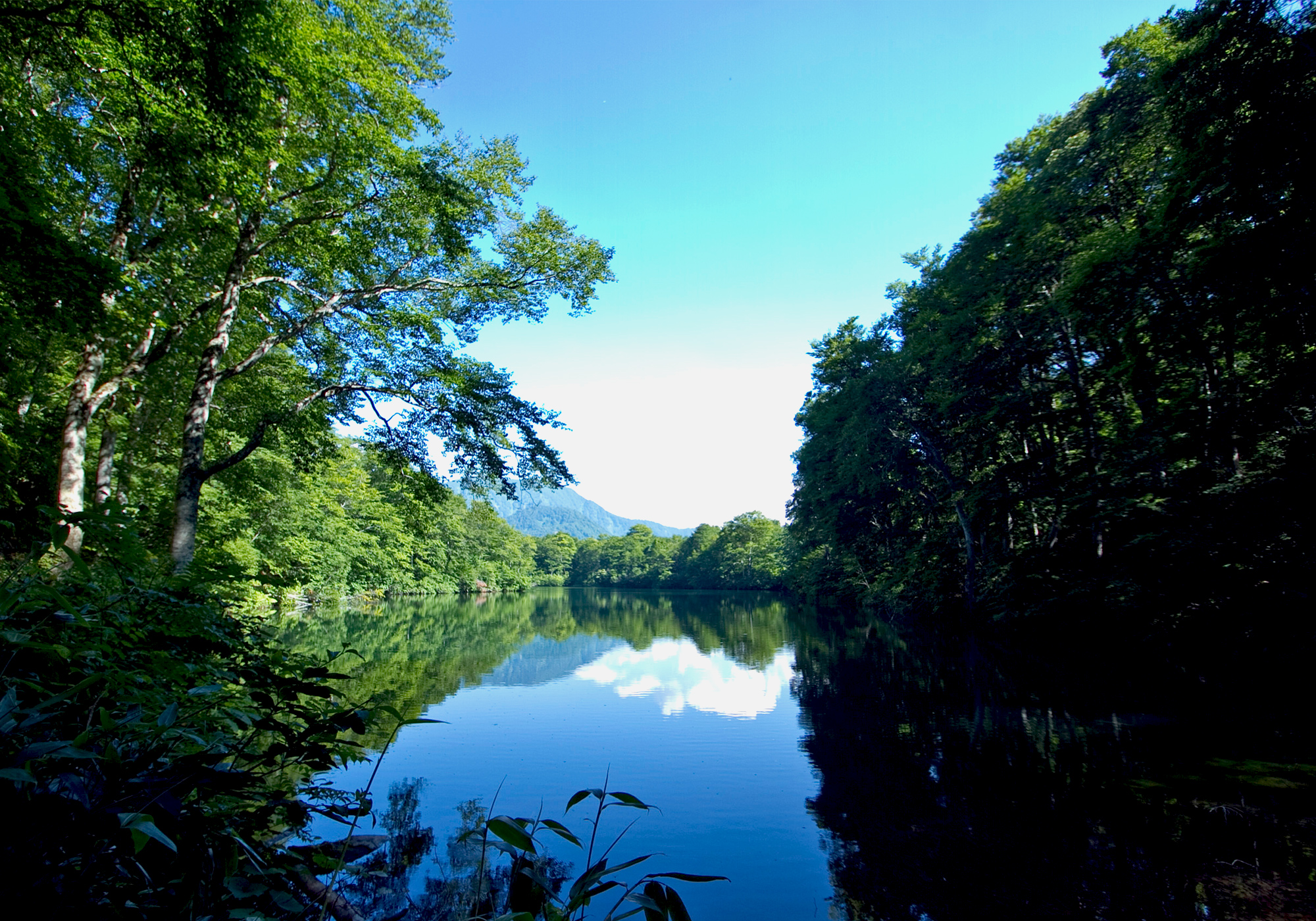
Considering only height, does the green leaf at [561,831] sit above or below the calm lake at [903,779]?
above

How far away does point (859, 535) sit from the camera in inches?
1522

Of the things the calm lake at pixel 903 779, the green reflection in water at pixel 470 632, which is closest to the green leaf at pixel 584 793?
the green reflection in water at pixel 470 632

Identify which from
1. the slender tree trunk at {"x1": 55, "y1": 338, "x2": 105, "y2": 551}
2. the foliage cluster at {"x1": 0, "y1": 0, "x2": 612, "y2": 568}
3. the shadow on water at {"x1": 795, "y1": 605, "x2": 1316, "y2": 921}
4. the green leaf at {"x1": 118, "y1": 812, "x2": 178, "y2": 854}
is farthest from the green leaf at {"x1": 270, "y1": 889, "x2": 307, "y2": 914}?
the slender tree trunk at {"x1": 55, "y1": 338, "x2": 105, "y2": 551}

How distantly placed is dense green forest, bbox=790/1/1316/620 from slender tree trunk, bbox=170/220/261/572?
18172mm

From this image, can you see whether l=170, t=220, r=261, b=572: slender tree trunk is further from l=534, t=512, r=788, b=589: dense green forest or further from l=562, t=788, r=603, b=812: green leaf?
l=534, t=512, r=788, b=589: dense green forest

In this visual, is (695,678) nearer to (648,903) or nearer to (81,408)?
(81,408)

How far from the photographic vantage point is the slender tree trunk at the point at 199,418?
9.23 metres

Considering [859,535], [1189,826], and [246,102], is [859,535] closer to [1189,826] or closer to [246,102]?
[1189,826]

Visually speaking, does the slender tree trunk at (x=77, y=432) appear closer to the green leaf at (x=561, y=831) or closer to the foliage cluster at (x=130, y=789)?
the foliage cluster at (x=130, y=789)

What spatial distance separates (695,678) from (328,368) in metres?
12.4

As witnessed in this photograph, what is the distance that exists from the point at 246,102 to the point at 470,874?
988 cm

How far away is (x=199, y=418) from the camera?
959 centimetres

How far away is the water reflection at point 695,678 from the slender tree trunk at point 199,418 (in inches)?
374

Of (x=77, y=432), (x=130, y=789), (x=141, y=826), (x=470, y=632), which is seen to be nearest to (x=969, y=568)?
(x=470, y=632)
